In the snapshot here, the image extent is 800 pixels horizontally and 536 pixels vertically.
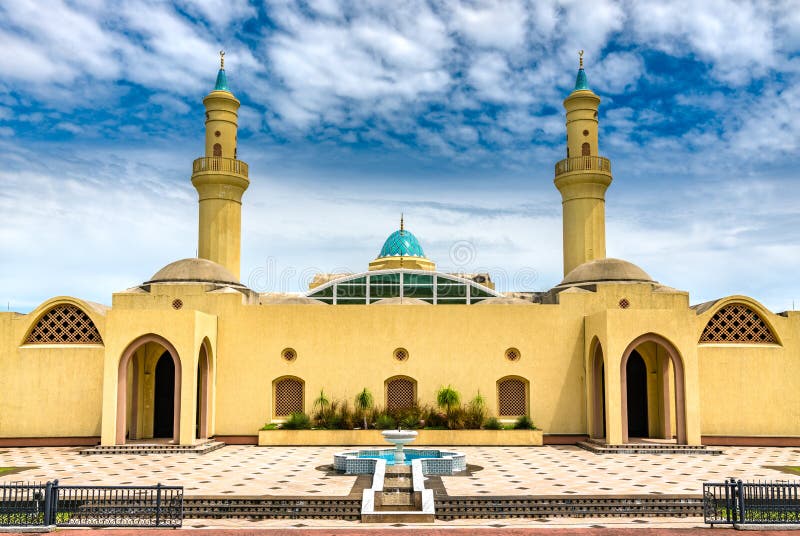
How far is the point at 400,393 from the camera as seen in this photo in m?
20.6

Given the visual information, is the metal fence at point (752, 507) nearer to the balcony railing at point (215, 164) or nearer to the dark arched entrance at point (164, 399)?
the dark arched entrance at point (164, 399)

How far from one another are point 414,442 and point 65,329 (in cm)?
990

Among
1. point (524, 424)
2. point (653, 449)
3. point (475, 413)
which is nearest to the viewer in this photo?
point (653, 449)

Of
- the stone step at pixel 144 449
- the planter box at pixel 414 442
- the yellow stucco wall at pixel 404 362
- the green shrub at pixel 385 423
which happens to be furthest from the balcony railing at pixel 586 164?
the stone step at pixel 144 449

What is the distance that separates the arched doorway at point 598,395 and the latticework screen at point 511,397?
6.26 feet

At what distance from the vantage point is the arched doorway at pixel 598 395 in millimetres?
19281

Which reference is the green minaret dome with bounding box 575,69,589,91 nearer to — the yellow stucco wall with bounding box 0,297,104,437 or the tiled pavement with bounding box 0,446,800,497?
the tiled pavement with bounding box 0,446,800,497

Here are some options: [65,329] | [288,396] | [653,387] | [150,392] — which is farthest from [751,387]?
[65,329]

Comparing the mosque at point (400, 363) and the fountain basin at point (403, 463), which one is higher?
the mosque at point (400, 363)

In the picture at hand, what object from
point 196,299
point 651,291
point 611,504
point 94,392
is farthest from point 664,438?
point 94,392

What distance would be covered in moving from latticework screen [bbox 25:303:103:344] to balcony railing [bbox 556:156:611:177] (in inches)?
628

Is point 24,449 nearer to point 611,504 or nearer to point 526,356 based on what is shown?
point 526,356

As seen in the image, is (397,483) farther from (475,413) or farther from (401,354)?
(401,354)

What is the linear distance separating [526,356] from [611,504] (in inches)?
359
